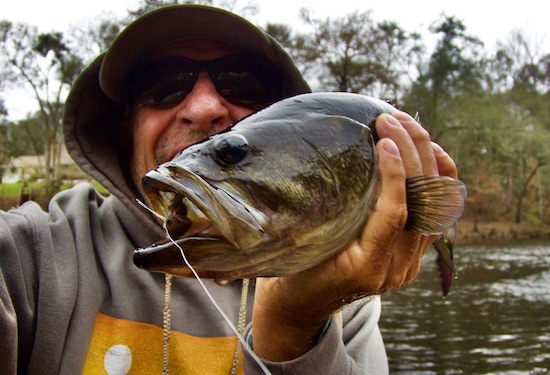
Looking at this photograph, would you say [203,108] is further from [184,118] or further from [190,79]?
[190,79]

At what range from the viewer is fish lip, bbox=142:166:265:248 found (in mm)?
1370

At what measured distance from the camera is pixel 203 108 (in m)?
2.71

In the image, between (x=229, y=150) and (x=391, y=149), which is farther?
(x=391, y=149)

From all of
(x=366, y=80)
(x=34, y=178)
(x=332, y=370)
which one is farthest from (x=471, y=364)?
(x=34, y=178)

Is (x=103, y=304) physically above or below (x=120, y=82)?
below

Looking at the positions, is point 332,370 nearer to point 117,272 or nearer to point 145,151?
point 117,272

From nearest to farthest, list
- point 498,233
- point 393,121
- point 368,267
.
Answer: point 368,267 < point 393,121 < point 498,233

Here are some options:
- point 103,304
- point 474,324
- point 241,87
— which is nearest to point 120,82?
point 241,87

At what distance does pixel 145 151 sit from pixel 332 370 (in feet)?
4.84

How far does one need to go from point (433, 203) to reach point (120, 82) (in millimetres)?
1922

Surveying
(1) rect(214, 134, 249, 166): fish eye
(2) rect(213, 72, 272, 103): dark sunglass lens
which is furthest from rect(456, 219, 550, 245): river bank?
(1) rect(214, 134, 249, 166): fish eye

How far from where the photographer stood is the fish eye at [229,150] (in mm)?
1484

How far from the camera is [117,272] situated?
8.20 ft

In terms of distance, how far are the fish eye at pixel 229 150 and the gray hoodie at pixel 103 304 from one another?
982 mm
